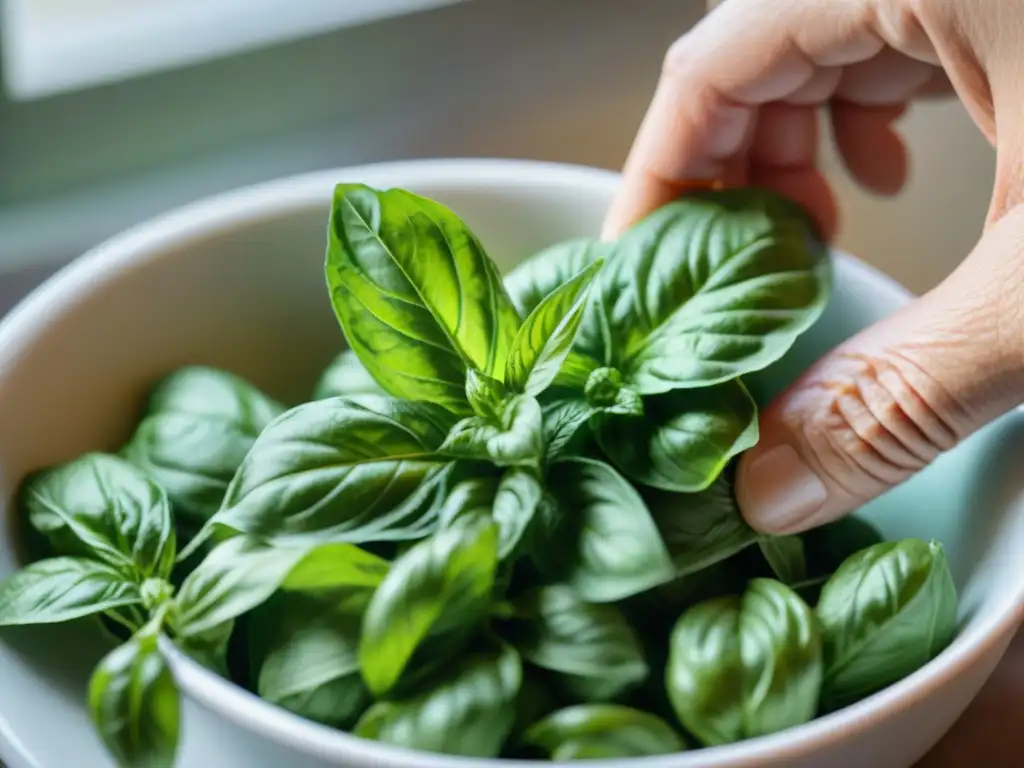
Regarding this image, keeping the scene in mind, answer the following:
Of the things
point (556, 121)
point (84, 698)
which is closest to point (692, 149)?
point (556, 121)

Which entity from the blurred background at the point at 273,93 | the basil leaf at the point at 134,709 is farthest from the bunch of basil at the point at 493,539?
the blurred background at the point at 273,93

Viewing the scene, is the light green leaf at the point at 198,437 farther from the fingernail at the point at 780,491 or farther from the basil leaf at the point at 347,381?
the fingernail at the point at 780,491

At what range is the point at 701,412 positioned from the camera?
16.4 inches

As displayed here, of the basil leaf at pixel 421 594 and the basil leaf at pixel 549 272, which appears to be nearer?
the basil leaf at pixel 421 594

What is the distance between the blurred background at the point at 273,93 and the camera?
23.3 inches

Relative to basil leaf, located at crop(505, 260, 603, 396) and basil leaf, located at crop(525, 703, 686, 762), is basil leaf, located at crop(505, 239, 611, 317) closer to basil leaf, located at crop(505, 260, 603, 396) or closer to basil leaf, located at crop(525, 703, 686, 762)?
basil leaf, located at crop(505, 260, 603, 396)

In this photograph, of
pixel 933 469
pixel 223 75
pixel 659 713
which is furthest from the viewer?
pixel 223 75

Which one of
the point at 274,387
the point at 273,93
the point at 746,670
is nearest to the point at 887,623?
the point at 746,670

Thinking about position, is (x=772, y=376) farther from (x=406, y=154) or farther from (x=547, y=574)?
(x=406, y=154)

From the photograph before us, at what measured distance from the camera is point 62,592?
40 centimetres

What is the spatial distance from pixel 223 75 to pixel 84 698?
34 cm

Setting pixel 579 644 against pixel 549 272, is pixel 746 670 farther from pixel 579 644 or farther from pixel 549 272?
pixel 549 272

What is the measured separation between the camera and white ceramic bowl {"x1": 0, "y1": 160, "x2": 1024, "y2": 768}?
35 cm

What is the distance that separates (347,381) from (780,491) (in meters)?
0.18
